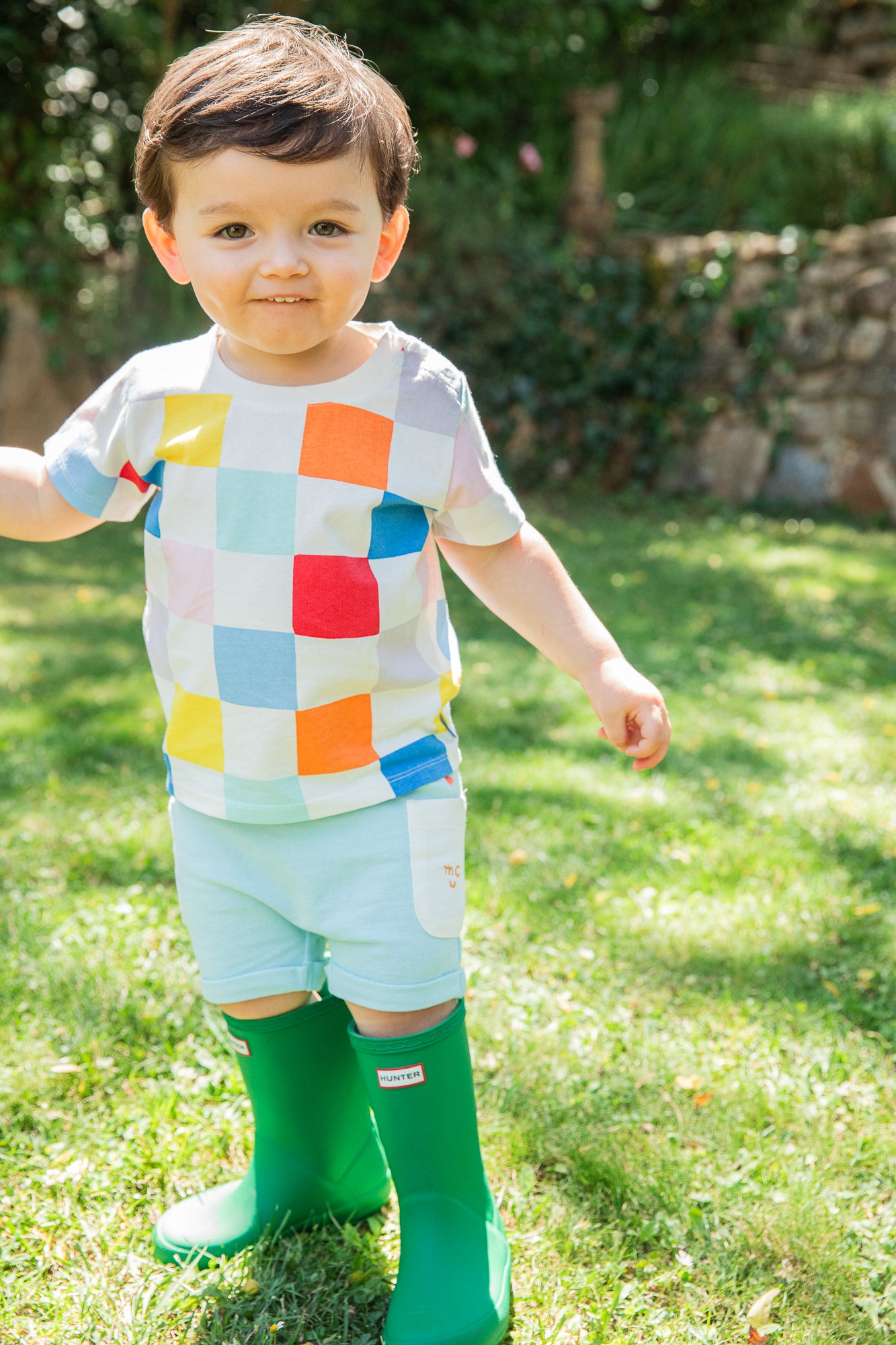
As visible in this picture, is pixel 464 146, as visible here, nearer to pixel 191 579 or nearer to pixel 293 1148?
pixel 191 579

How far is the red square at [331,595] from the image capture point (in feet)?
4.05

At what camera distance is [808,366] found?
249 inches

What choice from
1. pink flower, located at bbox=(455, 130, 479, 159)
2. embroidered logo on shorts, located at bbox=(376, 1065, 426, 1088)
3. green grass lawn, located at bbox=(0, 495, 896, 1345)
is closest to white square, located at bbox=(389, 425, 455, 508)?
embroidered logo on shorts, located at bbox=(376, 1065, 426, 1088)

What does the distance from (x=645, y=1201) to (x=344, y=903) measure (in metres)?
0.65

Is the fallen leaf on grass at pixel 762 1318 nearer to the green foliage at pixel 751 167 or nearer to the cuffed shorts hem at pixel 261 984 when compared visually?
the cuffed shorts hem at pixel 261 984

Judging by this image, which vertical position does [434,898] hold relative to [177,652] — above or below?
below

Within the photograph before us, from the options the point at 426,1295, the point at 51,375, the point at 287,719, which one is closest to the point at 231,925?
the point at 287,719

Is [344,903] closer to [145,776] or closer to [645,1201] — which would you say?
[645,1201]

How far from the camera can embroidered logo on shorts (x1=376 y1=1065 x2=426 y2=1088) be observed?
132 cm

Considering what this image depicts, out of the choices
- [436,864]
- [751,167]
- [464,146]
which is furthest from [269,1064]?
[751,167]

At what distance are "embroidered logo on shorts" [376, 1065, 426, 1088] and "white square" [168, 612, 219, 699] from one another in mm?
464

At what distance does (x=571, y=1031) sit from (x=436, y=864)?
0.77m

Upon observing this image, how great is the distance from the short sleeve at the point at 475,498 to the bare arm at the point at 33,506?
42 centimetres

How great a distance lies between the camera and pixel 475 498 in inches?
50.8
